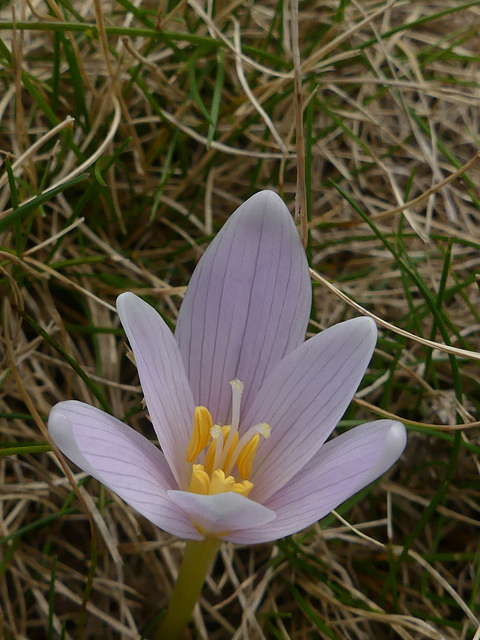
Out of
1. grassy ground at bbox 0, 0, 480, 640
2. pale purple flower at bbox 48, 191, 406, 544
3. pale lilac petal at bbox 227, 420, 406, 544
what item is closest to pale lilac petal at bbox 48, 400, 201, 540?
pale purple flower at bbox 48, 191, 406, 544

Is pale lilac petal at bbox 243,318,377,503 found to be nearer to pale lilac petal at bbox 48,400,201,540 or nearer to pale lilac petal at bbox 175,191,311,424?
pale lilac petal at bbox 175,191,311,424

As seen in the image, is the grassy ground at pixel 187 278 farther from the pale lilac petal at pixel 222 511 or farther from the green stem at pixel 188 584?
the pale lilac petal at pixel 222 511

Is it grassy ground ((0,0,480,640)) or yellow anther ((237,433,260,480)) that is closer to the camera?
yellow anther ((237,433,260,480))

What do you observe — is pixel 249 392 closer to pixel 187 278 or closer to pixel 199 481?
pixel 199 481

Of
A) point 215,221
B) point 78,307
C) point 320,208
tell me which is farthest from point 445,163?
point 78,307

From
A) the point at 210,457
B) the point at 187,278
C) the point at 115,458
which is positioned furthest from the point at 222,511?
the point at 187,278

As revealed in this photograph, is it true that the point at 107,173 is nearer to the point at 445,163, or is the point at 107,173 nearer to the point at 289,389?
the point at 289,389
